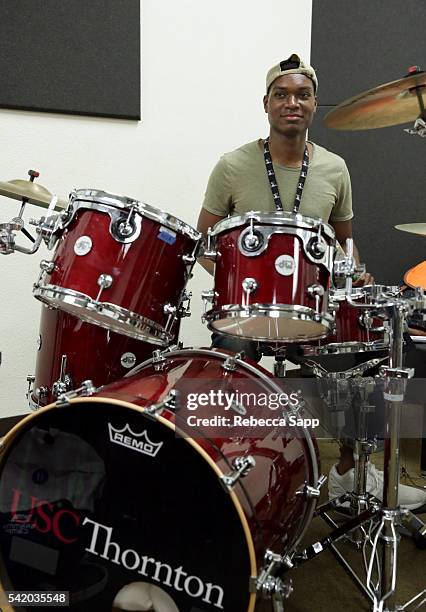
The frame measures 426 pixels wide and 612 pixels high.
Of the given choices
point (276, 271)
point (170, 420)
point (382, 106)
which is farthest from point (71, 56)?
point (170, 420)

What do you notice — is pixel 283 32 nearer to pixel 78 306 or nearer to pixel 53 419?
pixel 78 306

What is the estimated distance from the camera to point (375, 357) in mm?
1700

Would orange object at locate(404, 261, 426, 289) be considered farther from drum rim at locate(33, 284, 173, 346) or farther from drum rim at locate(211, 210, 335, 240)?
drum rim at locate(33, 284, 173, 346)

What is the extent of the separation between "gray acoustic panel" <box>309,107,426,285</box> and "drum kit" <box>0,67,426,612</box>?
1.37 metres

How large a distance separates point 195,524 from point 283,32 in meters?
2.66

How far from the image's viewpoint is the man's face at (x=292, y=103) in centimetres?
182

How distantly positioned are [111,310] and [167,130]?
1.65m

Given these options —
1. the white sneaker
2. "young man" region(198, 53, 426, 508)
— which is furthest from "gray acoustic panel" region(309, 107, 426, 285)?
the white sneaker

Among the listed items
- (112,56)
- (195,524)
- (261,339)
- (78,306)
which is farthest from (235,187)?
(195,524)

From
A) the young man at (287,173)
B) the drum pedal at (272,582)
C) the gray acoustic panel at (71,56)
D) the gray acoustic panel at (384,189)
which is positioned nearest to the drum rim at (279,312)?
the drum pedal at (272,582)

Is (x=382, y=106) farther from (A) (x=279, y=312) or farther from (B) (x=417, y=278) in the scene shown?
(A) (x=279, y=312)

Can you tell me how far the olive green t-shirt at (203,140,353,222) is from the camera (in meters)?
1.88

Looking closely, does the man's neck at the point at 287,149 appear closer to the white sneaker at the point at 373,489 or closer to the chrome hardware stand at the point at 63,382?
the chrome hardware stand at the point at 63,382

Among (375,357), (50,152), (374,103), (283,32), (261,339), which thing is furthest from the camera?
(283,32)
